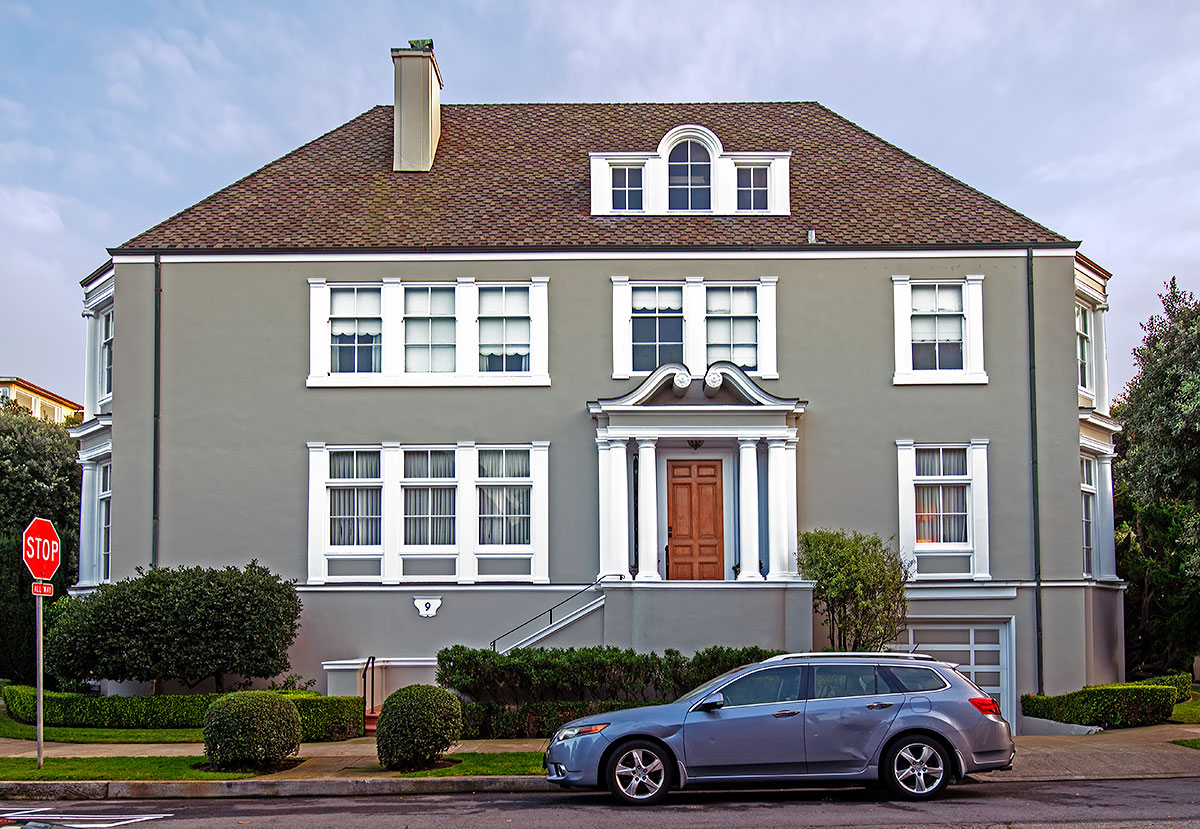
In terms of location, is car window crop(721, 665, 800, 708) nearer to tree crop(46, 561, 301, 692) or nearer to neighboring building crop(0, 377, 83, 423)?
tree crop(46, 561, 301, 692)

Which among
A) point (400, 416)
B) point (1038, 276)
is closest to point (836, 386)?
point (1038, 276)

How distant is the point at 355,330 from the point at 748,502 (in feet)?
25.5

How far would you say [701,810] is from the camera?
514 inches

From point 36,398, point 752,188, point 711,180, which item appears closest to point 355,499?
point 711,180

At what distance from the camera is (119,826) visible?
→ 40.3 ft

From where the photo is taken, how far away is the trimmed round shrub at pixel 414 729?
15664mm

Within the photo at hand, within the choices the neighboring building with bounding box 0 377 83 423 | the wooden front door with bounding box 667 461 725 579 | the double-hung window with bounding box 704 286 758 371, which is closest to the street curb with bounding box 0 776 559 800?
the wooden front door with bounding box 667 461 725 579

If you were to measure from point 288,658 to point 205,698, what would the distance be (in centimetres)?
214

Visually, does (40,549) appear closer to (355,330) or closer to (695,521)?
(355,330)

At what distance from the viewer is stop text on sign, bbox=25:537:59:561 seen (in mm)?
16531

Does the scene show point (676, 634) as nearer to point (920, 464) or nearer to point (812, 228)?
point (920, 464)

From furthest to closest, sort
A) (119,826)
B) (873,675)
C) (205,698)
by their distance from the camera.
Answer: (205,698), (873,675), (119,826)

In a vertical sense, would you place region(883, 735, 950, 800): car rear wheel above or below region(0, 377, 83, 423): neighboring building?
below

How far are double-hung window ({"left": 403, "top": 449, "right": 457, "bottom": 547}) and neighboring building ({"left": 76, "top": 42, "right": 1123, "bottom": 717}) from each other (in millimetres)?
44
